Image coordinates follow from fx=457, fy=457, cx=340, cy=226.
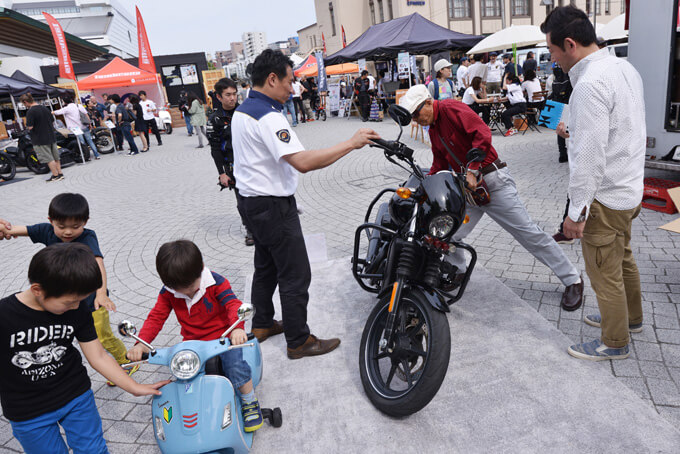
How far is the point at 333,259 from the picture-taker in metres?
5.06

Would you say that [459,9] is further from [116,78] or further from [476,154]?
[476,154]

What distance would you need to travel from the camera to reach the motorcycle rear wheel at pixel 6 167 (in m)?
12.7

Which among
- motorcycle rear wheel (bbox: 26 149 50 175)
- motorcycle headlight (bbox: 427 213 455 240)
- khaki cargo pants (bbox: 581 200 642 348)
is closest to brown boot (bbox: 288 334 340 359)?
motorcycle headlight (bbox: 427 213 455 240)

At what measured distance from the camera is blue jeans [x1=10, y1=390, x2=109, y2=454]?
76.0 inches

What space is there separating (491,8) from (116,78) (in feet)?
116

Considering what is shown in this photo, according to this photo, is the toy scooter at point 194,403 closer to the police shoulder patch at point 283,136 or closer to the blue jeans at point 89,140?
the police shoulder patch at point 283,136

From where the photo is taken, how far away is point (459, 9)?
41.6m

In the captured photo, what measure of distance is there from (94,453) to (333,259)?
10.7 feet

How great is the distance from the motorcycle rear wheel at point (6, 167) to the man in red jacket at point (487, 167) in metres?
13.5

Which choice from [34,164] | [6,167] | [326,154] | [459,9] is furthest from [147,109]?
[459,9]

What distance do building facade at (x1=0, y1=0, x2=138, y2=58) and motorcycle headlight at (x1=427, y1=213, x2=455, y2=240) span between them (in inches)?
2478

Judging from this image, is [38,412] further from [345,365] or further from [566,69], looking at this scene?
[566,69]

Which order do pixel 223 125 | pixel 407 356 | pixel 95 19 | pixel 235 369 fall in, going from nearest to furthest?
1. pixel 235 369
2. pixel 407 356
3. pixel 223 125
4. pixel 95 19

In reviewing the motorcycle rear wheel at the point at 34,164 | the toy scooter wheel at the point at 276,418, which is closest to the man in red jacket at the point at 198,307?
the toy scooter wheel at the point at 276,418
